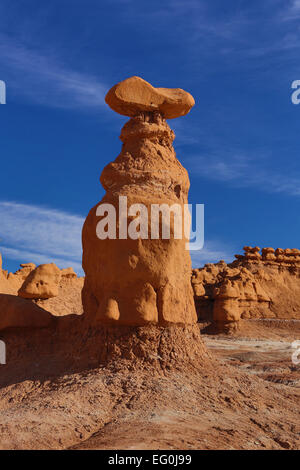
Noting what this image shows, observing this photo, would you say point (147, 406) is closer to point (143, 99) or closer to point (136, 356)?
point (136, 356)

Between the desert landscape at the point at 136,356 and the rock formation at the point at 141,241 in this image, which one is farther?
the rock formation at the point at 141,241

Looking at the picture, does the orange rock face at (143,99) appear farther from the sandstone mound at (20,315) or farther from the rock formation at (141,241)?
the sandstone mound at (20,315)

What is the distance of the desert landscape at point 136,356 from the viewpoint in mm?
5477

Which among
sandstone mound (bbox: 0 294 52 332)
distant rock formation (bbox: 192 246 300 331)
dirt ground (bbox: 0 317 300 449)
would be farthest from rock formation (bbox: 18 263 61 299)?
dirt ground (bbox: 0 317 300 449)

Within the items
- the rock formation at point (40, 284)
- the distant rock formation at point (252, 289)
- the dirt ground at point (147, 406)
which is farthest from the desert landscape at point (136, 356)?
the distant rock formation at point (252, 289)

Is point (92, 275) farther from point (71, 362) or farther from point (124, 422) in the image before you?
point (124, 422)

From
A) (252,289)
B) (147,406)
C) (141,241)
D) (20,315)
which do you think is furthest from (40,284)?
(147,406)

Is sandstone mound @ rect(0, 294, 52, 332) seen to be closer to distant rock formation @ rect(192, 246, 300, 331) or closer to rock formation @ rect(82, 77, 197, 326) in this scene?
rock formation @ rect(82, 77, 197, 326)

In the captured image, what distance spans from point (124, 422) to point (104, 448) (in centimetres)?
93

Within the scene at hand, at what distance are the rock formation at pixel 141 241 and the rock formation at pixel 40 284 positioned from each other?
11.1 metres

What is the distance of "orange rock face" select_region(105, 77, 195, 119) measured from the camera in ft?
26.7

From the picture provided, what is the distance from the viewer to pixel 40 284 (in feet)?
61.2

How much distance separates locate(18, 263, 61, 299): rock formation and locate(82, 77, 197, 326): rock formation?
1108cm
